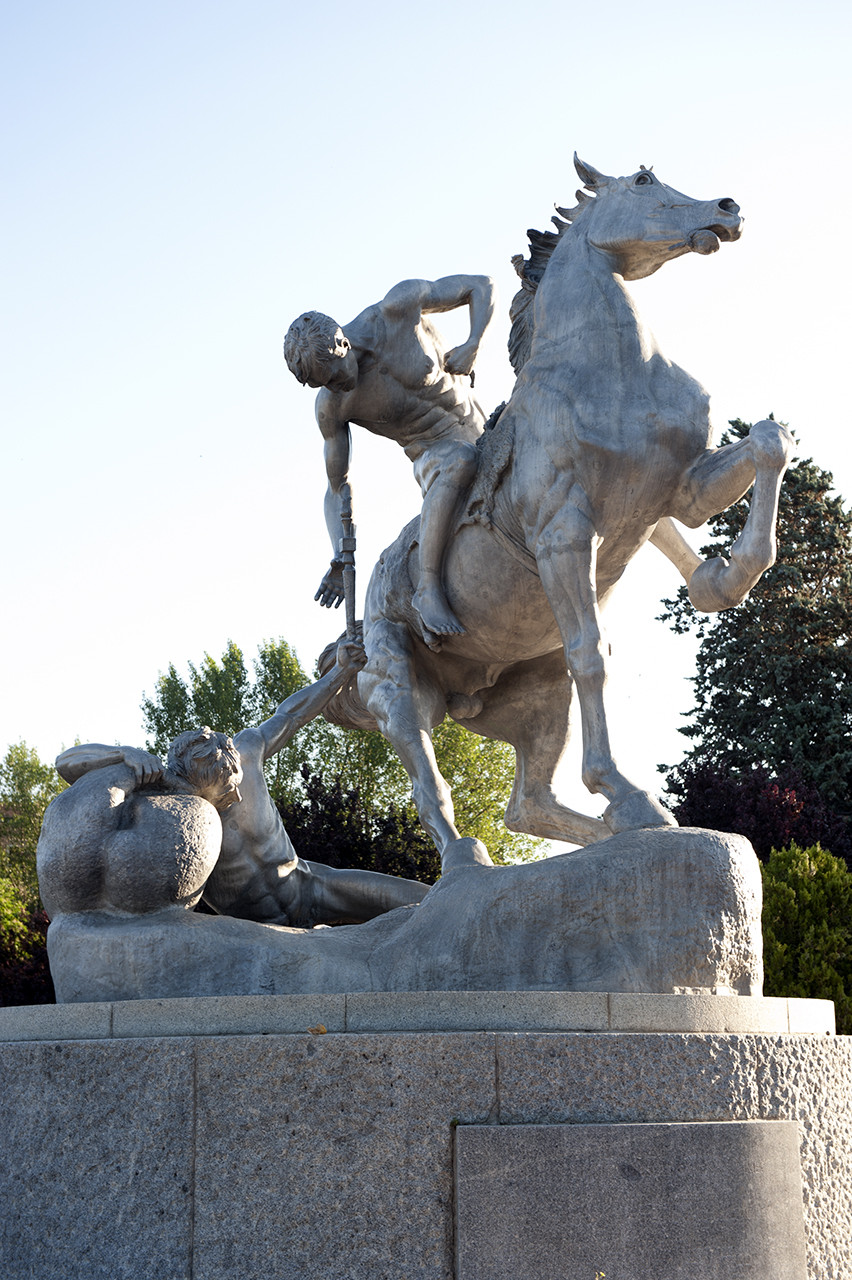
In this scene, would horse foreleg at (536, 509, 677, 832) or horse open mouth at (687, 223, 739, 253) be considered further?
horse open mouth at (687, 223, 739, 253)

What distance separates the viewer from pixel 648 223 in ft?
20.2

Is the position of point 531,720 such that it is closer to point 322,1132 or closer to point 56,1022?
point 56,1022

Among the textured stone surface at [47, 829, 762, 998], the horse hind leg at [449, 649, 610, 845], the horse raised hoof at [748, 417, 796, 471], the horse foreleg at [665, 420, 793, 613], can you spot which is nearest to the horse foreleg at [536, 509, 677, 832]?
the horse foreleg at [665, 420, 793, 613]

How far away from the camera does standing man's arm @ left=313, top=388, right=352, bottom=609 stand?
7.13 meters

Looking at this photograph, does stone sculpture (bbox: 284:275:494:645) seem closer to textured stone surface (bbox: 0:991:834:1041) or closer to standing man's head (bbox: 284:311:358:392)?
standing man's head (bbox: 284:311:358:392)

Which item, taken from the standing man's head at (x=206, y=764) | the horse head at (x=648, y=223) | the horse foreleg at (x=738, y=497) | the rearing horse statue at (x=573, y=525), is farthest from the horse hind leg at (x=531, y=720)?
the horse head at (x=648, y=223)

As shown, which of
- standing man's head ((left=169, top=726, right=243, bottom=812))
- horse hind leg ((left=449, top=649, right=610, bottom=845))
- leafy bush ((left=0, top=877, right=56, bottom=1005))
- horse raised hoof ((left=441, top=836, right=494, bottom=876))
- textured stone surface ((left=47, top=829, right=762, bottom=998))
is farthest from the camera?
leafy bush ((left=0, top=877, right=56, bottom=1005))

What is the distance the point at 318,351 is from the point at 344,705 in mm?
1943

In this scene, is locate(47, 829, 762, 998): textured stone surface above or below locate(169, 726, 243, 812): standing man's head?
below

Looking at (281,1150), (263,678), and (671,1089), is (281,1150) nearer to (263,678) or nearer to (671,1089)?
(671,1089)

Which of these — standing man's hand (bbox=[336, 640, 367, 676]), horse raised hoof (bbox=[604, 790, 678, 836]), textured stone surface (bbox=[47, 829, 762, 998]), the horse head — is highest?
the horse head

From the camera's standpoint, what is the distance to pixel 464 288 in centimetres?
690

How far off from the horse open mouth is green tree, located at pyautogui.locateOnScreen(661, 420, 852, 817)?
1752 centimetres

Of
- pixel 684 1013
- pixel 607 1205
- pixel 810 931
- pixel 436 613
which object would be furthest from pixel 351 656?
pixel 810 931
